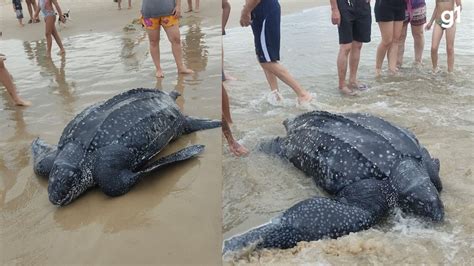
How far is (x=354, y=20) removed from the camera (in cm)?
409

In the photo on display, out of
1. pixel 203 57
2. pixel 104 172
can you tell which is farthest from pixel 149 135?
pixel 203 57

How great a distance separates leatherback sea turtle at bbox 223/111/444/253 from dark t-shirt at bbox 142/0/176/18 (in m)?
2.08

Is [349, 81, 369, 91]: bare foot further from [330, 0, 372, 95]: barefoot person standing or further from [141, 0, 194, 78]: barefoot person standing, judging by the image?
[141, 0, 194, 78]: barefoot person standing

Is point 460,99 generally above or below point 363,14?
below

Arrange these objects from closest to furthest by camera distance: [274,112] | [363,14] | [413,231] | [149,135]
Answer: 1. [413,231]
2. [149,135]
3. [274,112]
4. [363,14]

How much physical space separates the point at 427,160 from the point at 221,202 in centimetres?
105

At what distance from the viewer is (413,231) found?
1880mm

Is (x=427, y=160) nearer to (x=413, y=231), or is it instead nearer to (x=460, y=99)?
(x=413, y=231)

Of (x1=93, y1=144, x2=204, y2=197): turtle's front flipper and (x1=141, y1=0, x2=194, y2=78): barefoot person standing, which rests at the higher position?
(x1=141, y1=0, x2=194, y2=78): barefoot person standing

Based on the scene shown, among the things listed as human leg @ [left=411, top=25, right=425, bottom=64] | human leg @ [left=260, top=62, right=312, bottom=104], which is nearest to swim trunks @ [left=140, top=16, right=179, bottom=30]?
human leg @ [left=260, top=62, right=312, bottom=104]

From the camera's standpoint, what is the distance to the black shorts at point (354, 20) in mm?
4012

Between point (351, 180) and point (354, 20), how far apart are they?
7.83 ft

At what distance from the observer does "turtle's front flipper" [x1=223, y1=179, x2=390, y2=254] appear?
1812 millimetres

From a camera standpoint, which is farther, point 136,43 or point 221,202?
point 136,43
